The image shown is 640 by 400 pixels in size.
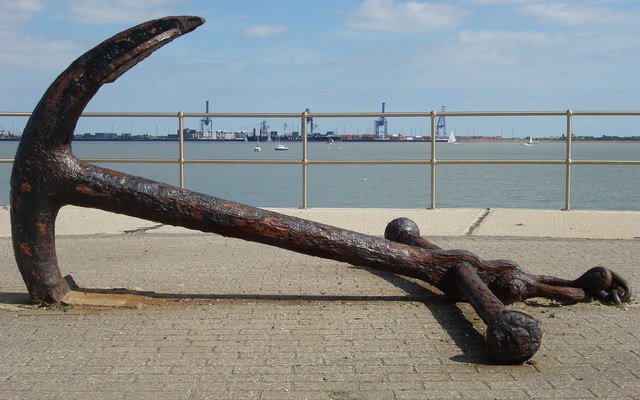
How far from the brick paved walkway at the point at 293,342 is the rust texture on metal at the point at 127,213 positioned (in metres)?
0.22

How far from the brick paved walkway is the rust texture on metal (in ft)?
0.74

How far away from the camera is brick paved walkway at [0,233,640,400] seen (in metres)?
4.18

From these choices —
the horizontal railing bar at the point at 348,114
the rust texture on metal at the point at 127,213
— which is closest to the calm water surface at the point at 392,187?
the horizontal railing bar at the point at 348,114

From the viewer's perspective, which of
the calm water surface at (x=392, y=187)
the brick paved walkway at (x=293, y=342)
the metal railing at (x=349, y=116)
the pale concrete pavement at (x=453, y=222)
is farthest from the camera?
the calm water surface at (x=392, y=187)

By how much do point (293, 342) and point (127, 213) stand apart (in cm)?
153

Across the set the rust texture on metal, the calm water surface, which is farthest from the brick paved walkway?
the calm water surface

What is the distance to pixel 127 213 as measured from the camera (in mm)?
5684

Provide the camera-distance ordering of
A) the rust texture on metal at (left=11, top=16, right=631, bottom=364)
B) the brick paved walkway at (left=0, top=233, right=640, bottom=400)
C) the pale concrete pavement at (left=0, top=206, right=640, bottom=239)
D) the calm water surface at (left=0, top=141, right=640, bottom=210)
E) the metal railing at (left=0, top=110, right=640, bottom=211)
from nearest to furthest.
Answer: the brick paved walkway at (left=0, top=233, right=640, bottom=400), the rust texture on metal at (left=11, top=16, right=631, bottom=364), the pale concrete pavement at (left=0, top=206, right=640, bottom=239), the metal railing at (left=0, top=110, right=640, bottom=211), the calm water surface at (left=0, top=141, right=640, bottom=210)

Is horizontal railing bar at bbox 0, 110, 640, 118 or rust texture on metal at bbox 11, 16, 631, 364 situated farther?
horizontal railing bar at bbox 0, 110, 640, 118

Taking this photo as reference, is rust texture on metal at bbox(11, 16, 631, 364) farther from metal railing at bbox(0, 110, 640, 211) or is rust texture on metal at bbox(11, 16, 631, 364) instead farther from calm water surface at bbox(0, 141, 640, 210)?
calm water surface at bbox(0, 141, 640, 210)

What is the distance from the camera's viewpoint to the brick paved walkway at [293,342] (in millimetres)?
4180

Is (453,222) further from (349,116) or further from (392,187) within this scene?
(392,187)

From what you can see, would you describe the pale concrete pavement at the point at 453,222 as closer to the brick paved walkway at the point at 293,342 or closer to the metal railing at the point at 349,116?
the metal railing at the point at 349,116

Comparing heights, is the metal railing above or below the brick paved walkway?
above
